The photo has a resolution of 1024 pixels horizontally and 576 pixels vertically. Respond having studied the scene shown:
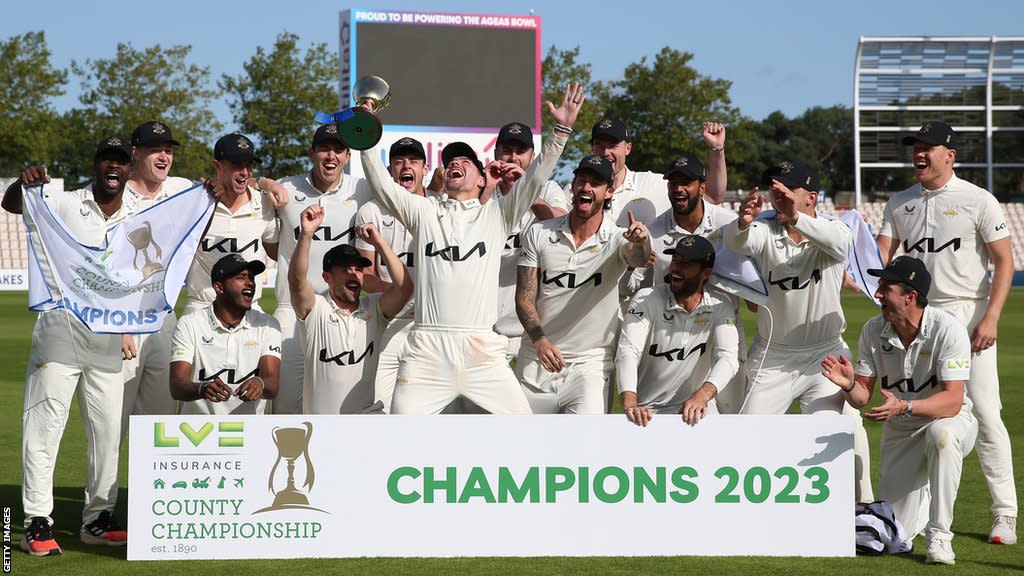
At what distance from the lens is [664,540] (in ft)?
23.1

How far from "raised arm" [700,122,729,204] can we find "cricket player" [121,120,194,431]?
143 inches

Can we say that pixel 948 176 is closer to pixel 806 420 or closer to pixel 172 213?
pixel 806 420

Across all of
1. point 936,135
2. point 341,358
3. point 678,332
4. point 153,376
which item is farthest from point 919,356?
point 153,376

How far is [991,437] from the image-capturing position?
7.82m

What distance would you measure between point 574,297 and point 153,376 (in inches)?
113

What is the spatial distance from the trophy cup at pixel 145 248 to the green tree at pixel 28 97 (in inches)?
1848

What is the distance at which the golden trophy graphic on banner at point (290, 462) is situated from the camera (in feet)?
22.8

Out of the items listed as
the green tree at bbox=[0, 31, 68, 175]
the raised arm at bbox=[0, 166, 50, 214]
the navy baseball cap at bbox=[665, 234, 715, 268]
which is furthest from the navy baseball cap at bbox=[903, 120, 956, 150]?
the green tree at bbox=[0, 31, 68, 175]

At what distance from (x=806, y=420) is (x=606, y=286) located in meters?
1.65

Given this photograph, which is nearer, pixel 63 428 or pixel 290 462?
pixel 290 462

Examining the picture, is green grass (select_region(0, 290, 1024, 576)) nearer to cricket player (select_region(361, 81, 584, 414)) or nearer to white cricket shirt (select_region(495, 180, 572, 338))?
cricket player (select_region(361, 81, 584, 414))

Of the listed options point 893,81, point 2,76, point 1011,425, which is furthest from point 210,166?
point 1011,425

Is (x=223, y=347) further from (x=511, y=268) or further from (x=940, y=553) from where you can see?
(x=940, y=553)

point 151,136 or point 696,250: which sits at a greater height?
point 151,136
